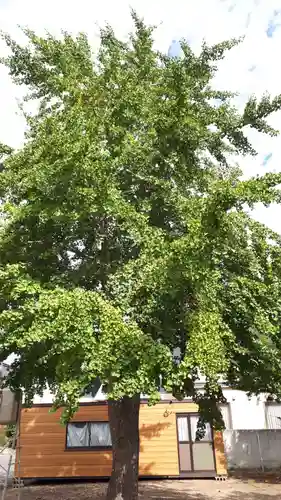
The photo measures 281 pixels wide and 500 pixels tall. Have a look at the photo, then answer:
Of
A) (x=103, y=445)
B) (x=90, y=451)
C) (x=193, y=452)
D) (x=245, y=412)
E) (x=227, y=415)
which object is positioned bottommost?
(x=193, y=452)

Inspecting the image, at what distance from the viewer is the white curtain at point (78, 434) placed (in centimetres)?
1634

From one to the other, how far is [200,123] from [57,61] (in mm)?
3915

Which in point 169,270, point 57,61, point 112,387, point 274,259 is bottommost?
point 112,387

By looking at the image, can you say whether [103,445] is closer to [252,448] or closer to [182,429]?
[182,429]

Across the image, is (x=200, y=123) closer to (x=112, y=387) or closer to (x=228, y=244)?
(x=228, y=244)

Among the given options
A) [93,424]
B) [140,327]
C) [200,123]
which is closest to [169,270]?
[140,327]

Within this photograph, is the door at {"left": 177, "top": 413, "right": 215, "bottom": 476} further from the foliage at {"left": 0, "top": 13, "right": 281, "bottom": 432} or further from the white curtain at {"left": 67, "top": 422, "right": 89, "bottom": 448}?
the foliage at {"left": 0, "top": 13, "right": 281, "bottom": 432}

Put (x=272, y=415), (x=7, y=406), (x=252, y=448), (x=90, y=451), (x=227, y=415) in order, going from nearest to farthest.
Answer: (x=7, y=406), (x=90, y=451), (x=252, y=448), (x=227, y=415), (x=272, y=415)

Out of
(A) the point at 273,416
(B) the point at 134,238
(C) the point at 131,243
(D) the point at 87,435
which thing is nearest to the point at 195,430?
(D) the point at 87,435

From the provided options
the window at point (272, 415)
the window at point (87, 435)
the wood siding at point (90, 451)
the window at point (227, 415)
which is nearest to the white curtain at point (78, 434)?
the window at point (87, 435)

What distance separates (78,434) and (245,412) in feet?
32.7

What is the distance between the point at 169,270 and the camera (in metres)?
6.62

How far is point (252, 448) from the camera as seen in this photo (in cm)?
1819

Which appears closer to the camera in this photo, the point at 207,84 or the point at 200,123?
the point at 200,123
